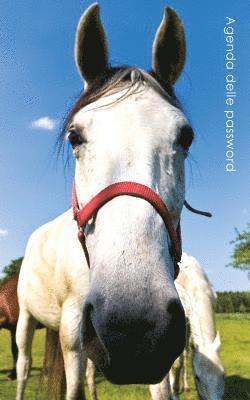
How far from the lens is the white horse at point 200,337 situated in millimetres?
3205

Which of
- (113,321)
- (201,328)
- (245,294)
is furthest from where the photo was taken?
(245,294)

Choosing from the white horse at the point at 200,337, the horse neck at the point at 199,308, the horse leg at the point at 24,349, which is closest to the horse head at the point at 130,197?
the white horse at the point at 200,337

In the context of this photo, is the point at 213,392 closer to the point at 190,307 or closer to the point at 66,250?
the point at 190,307

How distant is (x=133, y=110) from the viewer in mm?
2150

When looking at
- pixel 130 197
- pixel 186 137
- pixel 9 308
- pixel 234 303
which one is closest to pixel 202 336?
pixel 186 137

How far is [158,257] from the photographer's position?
63.6 inches

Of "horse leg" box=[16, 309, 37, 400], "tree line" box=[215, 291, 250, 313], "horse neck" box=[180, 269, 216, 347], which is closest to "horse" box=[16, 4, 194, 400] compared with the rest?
"horse neck" box=[180, 269, 216, 347]

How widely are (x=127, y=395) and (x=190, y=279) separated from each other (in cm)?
331

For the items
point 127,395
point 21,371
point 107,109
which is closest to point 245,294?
point 127,395

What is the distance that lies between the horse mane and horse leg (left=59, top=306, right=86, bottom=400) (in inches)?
60.1

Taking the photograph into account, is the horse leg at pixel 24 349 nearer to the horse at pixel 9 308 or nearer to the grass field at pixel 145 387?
the grass field at pixel 145 387

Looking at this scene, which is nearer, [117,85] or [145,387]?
[117,85]

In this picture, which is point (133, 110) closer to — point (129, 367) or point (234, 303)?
point (129, 367)

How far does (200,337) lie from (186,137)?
2093 millimetres
